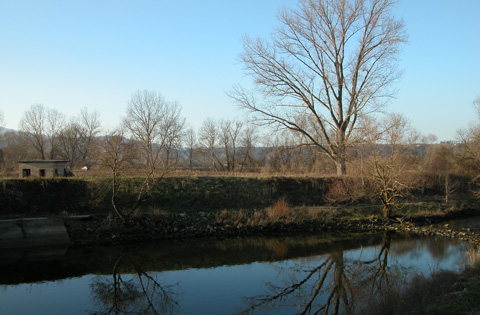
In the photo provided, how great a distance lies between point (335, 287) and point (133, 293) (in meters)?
5.66

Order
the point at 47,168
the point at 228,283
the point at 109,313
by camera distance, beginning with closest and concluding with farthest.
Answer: the point at 109,313
the point at 228,283
the point at 47,168

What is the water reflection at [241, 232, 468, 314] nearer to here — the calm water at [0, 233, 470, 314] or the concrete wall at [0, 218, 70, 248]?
the calm water at [0, 233, 470, 314]

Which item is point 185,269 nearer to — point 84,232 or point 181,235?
point 181,235

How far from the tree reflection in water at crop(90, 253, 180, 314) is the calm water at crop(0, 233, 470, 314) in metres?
0.03

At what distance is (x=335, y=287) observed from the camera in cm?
998

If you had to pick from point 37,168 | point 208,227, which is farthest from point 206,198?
point 37,168

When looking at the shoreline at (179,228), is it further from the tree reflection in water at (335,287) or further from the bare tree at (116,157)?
the tree reflection in water at (335,287)

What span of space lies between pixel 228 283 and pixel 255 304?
1654mm

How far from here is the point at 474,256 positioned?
1065 centimetres

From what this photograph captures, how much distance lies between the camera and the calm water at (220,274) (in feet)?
29.1

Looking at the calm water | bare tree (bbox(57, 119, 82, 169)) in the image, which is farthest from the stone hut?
bare tree (bbox(57, 119, 82, 169))

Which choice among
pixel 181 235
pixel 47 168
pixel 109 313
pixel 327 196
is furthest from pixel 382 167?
pixel 47 168

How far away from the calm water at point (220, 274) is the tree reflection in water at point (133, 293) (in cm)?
3

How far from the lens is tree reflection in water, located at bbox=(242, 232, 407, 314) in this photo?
28.3ft
